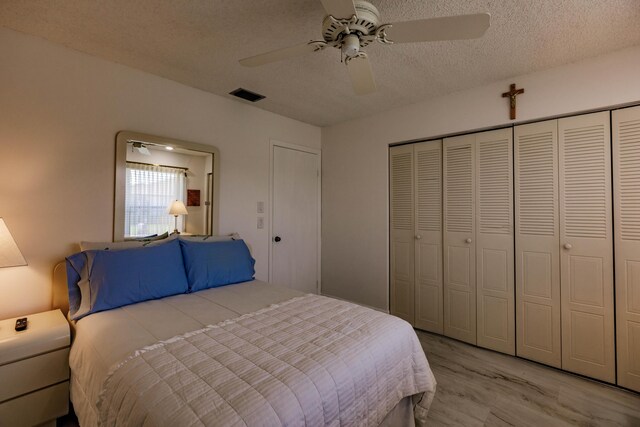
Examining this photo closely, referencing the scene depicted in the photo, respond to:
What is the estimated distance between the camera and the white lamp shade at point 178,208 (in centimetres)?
251

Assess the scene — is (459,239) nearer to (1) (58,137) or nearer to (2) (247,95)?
(2) (247,95)

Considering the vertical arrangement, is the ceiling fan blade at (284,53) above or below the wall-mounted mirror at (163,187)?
above

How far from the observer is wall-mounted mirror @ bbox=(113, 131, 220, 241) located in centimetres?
226

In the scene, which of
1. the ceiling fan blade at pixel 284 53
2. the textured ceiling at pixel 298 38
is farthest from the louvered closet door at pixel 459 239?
the ceiling fan blade at pixel 284 53

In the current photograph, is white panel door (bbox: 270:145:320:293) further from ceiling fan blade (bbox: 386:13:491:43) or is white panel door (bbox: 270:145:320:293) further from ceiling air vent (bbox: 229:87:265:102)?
ceiling fan blade (bbox: 386:13:491:43)

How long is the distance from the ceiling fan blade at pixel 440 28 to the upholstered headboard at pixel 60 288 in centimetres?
256

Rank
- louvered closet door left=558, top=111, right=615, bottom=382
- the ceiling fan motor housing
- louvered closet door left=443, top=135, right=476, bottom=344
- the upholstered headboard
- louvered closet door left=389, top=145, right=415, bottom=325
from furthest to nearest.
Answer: louvered closet door left=389, top=145, right=415, bottom=325 < louvered closet door left=443, top=135, right=476, bottom=344 < louvered closet door left=558, top=111, right=615, bottom=382 < the upholstered headboard < the ceiling fan motor housing

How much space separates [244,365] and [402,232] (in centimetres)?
243

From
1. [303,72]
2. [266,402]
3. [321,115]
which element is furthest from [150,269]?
[321,115]

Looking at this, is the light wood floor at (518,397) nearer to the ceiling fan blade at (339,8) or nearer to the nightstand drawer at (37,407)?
the nightstand drawer at (37,407)

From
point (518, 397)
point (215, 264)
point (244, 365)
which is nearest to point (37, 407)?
point (215, 264)

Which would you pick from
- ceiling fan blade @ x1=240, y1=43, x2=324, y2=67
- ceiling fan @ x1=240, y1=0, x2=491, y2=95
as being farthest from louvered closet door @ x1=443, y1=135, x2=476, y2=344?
ceiling fan blade @ x1=240, y1=43, x2=324, y2=67

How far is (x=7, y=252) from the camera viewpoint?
159cm

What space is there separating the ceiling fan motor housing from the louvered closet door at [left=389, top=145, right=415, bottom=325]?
6.25 ft
